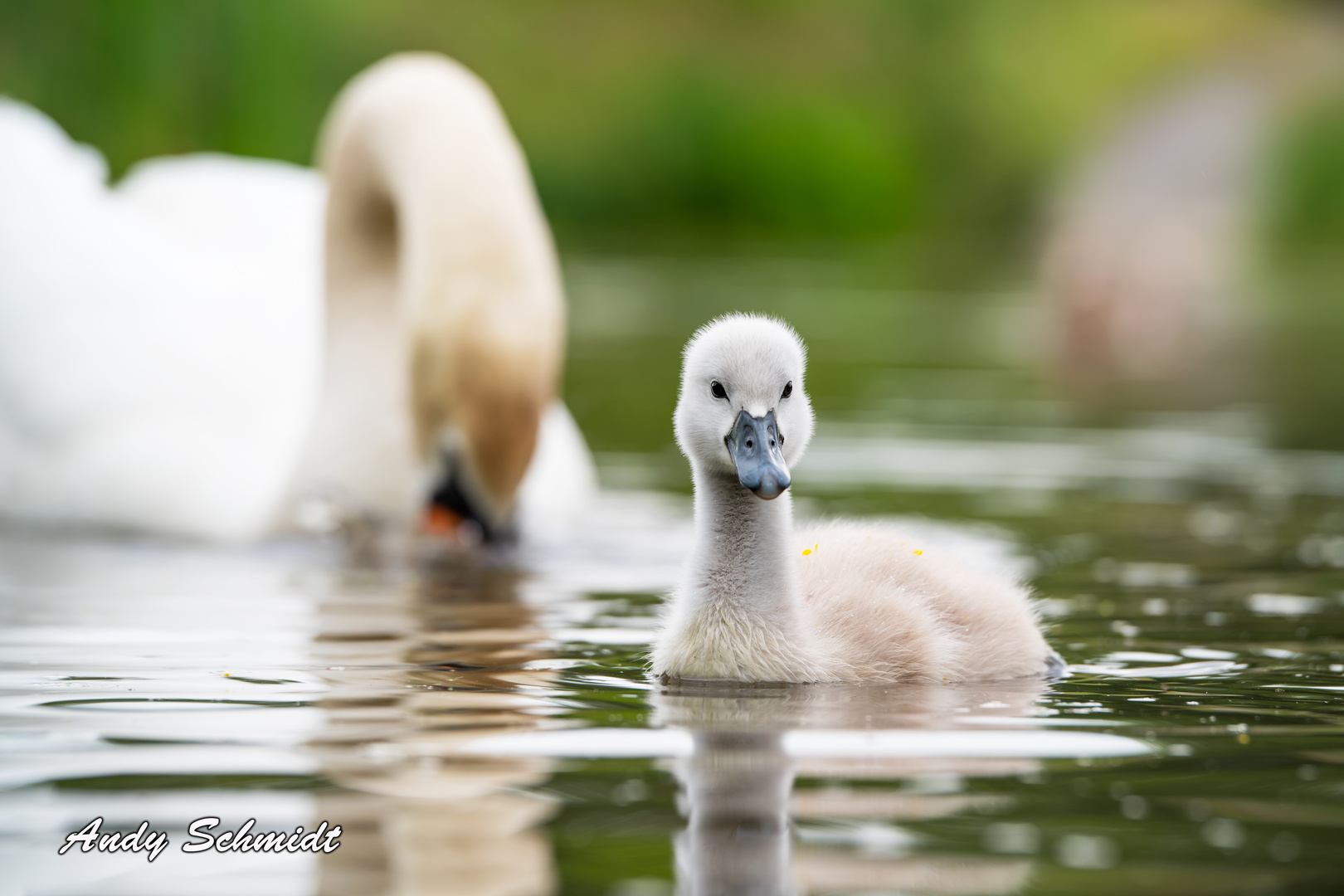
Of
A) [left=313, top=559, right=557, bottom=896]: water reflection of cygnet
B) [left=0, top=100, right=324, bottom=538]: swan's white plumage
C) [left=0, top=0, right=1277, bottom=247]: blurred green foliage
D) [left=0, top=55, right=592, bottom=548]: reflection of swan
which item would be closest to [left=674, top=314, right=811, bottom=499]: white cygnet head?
[left=313, top=559, right=557, bottom=896]: water reflection of cygnet

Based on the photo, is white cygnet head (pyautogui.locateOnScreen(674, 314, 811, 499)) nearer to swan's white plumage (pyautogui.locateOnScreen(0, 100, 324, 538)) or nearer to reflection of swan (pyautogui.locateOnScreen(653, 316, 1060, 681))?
reflection of swan (pyautogui.locateOnScreen(653, 316, 1060, 681))

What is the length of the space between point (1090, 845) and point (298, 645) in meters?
2.38

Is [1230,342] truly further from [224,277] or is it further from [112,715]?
[112,715]

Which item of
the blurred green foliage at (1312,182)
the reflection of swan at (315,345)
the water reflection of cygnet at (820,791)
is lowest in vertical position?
the water reflection of cygnet at (820,791)

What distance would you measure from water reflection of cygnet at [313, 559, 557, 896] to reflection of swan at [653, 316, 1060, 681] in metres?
0.38

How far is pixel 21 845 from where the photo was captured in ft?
10.8

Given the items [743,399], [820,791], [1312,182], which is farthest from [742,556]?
[1312,182]

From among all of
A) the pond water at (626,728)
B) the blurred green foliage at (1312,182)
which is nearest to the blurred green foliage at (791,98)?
the blurred green foliage at (1312,182)

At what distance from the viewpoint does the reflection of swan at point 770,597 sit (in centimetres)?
467

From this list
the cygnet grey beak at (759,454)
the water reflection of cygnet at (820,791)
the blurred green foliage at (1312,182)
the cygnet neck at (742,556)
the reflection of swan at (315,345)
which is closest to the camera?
the water reflection of cygnet at (820,791)

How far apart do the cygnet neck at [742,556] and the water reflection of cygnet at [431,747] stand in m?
0.40

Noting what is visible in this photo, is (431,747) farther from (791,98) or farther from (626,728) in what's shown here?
(791,98)

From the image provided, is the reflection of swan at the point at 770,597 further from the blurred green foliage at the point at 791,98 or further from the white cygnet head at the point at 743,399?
the blurred green foliage at the point at 791,98

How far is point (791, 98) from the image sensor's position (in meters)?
38.0
